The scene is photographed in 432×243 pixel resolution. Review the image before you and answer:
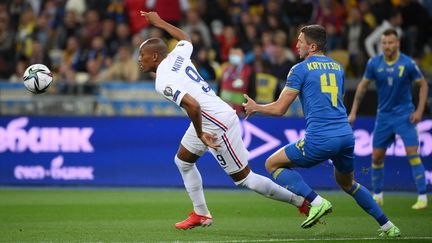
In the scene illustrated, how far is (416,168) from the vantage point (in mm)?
12977

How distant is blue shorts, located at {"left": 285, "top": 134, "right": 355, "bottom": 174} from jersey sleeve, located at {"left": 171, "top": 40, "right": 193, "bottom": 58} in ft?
5.32

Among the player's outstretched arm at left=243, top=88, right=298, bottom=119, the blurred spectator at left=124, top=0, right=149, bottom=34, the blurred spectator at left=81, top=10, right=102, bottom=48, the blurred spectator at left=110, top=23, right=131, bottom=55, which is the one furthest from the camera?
the blurred spectator at left=81, top=10, right=102, bottom=48

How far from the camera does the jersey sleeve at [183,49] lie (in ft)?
31.8

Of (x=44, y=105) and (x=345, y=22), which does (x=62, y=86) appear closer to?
(x=44, y=105)

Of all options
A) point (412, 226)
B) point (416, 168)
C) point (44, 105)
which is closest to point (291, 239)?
point (412, 226)

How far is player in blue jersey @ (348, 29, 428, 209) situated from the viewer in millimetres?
12773

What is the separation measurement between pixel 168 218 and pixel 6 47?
37.1ft

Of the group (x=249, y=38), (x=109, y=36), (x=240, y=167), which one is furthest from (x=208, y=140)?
(x=109, y=36)

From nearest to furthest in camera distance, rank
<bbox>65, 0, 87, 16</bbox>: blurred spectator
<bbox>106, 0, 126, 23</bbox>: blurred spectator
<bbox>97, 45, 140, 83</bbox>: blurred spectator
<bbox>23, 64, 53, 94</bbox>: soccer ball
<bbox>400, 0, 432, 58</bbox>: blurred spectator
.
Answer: <bbox>23, 64, 53, 94</bbox>: soccer ball → <bbox>97, 45, 140, 83</bbox>: blurred spectator → <bbox>400, 0, 432, 58</bbox>: blurred spectator → <bbox>106, 0, 126, 23</bbox>: blurred spectator → <bbox>65, 0, 87, 16</bbox>: blurred spectator

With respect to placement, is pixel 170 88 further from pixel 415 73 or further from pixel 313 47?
pixel 415 73

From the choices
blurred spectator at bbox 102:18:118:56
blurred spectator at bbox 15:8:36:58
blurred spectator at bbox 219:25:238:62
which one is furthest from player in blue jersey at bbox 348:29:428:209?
blurred spectator at bbox 15:8:36:58

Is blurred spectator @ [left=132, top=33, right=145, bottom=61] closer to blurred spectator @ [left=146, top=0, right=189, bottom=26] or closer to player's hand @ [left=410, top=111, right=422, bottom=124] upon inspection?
blurred spectator @ [left=146, top=0, right=189, bottom=26]

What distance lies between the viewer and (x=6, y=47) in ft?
69.3

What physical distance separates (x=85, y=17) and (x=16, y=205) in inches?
393
